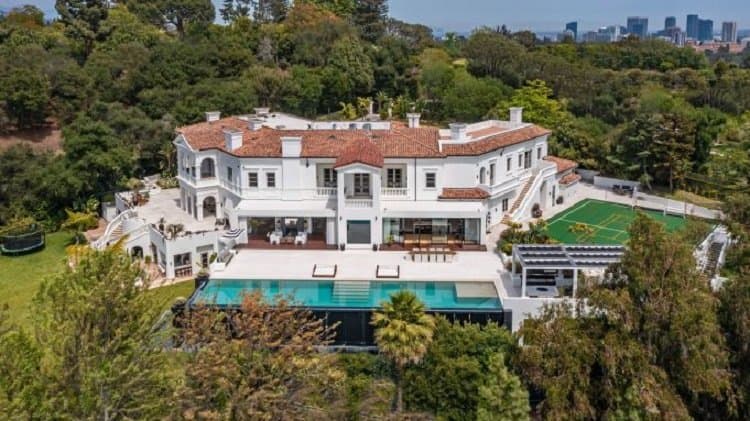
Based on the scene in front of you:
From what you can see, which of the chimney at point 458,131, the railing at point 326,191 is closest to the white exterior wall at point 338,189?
the railing at point 326,191

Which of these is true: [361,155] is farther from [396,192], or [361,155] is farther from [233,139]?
[233,139]

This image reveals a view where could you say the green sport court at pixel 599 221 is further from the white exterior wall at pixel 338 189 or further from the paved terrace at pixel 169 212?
the paved terrace at pixel 169 212

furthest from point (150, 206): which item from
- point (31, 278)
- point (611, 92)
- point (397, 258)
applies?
point (611, 92)

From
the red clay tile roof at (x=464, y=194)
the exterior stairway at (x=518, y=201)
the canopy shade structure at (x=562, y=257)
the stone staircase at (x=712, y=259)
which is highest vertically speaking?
the red clay tile roof at (x=464, y=194)

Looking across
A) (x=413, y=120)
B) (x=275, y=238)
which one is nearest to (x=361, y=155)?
(x=275, y=238)

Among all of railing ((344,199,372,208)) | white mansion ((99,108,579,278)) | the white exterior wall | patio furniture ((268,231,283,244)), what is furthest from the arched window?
railing ((344,199,372,208))

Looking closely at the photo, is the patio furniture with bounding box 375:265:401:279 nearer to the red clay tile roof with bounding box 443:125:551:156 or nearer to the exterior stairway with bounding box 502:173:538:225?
the red clay tile roof with bounding box 443:125:551:156
